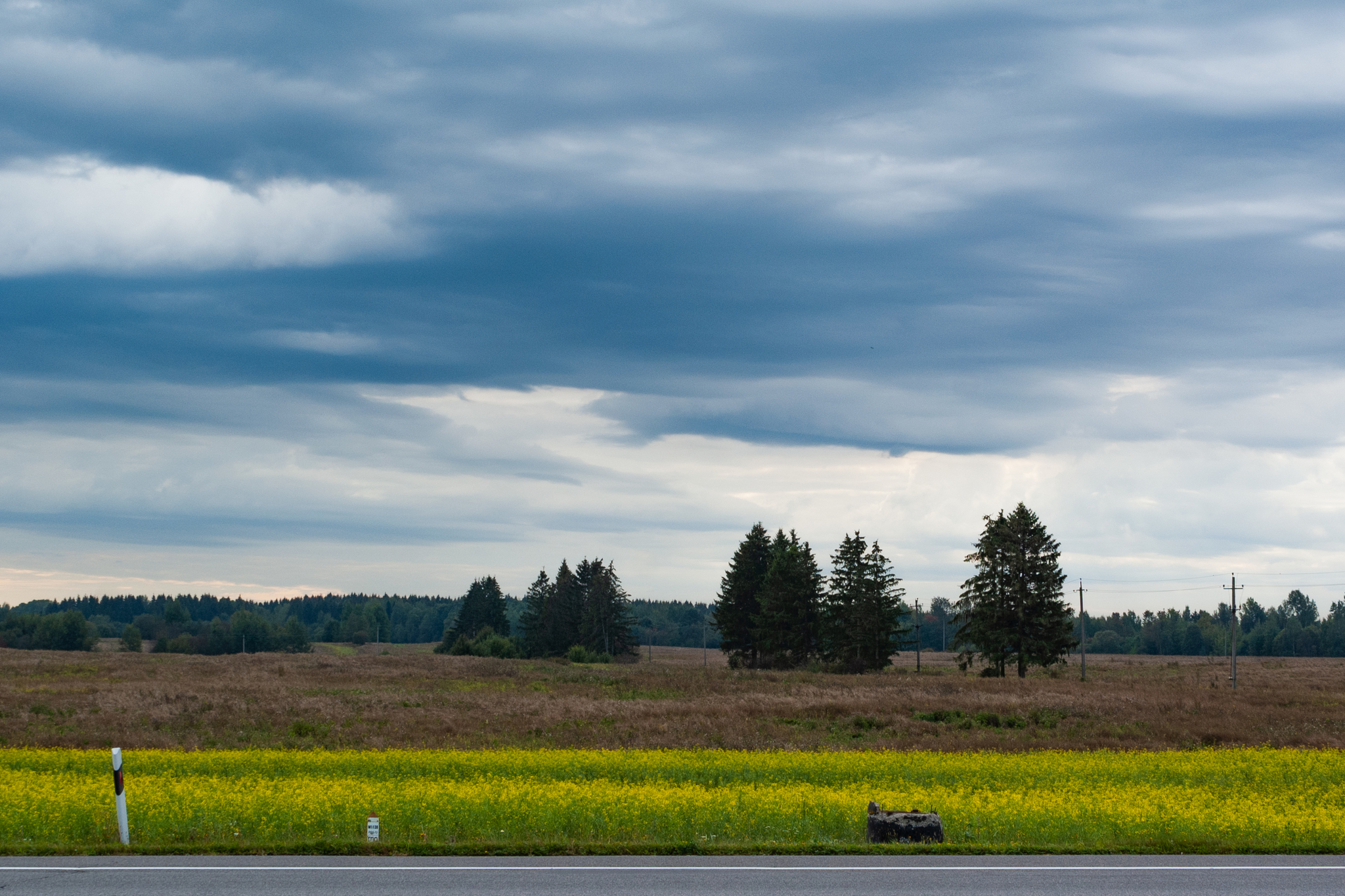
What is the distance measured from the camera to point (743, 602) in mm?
89688

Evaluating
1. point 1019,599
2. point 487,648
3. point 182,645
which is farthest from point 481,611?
point 1019,599

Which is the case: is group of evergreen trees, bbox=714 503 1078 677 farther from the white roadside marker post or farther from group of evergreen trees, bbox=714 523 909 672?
the white roadside marker post

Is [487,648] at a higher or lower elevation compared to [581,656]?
higher

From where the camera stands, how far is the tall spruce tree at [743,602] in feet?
293

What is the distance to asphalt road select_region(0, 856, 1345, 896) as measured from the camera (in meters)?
10.9

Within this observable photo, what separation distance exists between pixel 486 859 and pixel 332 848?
2085 mm

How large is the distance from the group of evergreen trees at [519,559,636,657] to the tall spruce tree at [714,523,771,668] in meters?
29.5

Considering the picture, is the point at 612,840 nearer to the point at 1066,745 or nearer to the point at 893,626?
the point at 1066,745

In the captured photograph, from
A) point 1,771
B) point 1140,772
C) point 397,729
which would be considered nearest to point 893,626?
point 397,729

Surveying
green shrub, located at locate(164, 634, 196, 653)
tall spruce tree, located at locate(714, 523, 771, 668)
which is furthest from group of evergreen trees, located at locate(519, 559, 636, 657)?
green shrub, located at locate(164, 634, 196, 653)

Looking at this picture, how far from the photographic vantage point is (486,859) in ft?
42.0

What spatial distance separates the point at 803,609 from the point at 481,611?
66798 millimetres

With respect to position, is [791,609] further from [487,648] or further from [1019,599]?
[487,648]

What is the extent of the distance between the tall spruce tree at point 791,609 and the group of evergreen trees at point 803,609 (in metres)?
0.05
